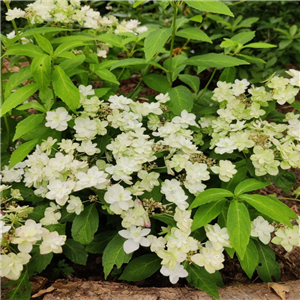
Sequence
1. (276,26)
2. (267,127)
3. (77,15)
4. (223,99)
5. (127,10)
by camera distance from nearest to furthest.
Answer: (267,127)
(223,99)
(77,15)
(276,26)
(127,10)

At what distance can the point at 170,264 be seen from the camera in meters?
1.11

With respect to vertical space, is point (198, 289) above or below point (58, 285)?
below

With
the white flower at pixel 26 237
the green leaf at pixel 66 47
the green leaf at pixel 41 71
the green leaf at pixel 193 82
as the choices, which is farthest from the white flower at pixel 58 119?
the green leaf at pixel 193 82

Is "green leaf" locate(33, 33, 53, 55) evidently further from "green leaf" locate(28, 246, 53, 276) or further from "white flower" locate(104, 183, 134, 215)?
"green leaf" locate(28, 246, 53, 276)

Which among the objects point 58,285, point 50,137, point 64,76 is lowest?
point 58,285

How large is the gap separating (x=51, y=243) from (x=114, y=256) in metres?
0.26

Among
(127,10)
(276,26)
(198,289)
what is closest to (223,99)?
(198,289)

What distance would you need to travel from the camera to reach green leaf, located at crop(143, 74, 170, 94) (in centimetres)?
179

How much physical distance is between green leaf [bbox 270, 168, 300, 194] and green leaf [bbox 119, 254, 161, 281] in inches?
25.4

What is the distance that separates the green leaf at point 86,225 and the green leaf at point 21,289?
24 cm

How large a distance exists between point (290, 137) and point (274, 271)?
0.59 metres

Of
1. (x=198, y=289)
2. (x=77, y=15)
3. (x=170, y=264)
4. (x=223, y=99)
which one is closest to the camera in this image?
(x=170, y=264)

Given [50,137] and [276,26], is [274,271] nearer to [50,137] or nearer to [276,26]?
[50,137]

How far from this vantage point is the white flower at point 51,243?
1107 millimetres
